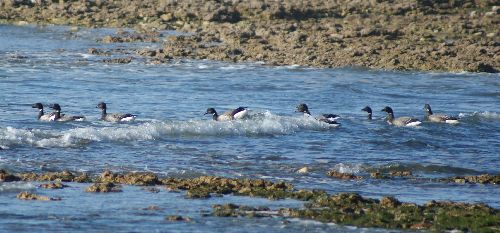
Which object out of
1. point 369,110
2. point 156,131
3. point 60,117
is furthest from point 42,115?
point 369,110

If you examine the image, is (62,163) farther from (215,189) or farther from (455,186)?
(455,186)

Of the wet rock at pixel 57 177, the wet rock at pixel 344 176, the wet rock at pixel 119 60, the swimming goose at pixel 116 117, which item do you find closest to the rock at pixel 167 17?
the wet rock at pixel 119 60

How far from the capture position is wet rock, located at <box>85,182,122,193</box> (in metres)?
16.1

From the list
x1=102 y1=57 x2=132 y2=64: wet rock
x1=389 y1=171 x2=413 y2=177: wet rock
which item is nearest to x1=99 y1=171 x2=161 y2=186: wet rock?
x1=389 y1=171 x2=413 y2=177: wet rock

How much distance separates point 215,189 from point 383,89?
14.7 m

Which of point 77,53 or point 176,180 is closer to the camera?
point 176,180

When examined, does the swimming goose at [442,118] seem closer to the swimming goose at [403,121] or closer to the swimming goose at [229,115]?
the swimming goose at [403,121]

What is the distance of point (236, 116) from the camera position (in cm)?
2420

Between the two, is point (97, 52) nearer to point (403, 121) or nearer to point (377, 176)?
point (403, 121)

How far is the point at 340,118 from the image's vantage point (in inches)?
1003

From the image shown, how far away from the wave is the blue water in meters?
0.03

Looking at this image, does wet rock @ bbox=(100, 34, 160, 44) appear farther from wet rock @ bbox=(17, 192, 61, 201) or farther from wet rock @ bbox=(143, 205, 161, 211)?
wet rock @ bbox=(143, 205, 161, 211)

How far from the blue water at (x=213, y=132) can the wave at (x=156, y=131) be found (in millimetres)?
35

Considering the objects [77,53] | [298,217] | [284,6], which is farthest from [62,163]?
[284,6]
